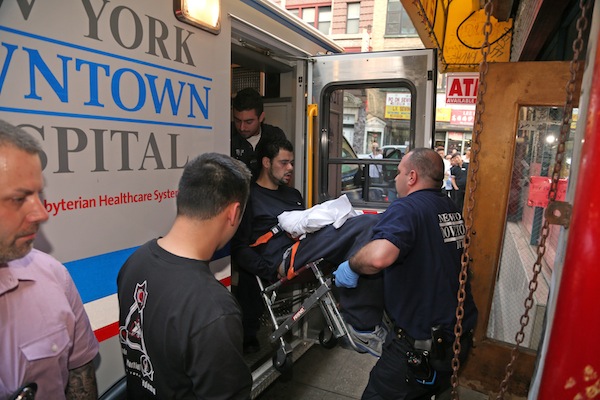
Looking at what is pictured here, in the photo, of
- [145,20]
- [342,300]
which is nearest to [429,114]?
[342,300]

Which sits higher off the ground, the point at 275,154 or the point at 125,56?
the point at 125,56

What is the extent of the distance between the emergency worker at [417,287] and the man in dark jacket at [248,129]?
1.59 metres

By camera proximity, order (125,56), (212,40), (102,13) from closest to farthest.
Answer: (102,13), (125,56), (212,40)

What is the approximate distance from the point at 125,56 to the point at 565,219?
5.80ft

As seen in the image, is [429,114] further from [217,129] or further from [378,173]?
[217,129]

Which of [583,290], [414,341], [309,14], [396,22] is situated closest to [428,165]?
[414,341]

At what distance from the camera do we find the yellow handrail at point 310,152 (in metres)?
3.66

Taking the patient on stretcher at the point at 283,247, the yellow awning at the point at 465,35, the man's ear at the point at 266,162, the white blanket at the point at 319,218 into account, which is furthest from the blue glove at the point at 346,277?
the yellow awning at the point at 465,35

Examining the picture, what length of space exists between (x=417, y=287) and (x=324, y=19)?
67.5 ft

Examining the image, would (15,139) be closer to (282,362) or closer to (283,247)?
(283,247)

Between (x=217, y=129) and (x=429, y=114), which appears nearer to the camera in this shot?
(x=217, y=129)

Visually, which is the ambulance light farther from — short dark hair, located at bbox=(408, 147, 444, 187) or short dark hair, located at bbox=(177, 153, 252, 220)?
short dark hair, located at bbox=(408, 147, 444, 187)

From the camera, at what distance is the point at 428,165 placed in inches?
93.6

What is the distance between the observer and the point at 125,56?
1.82 m
